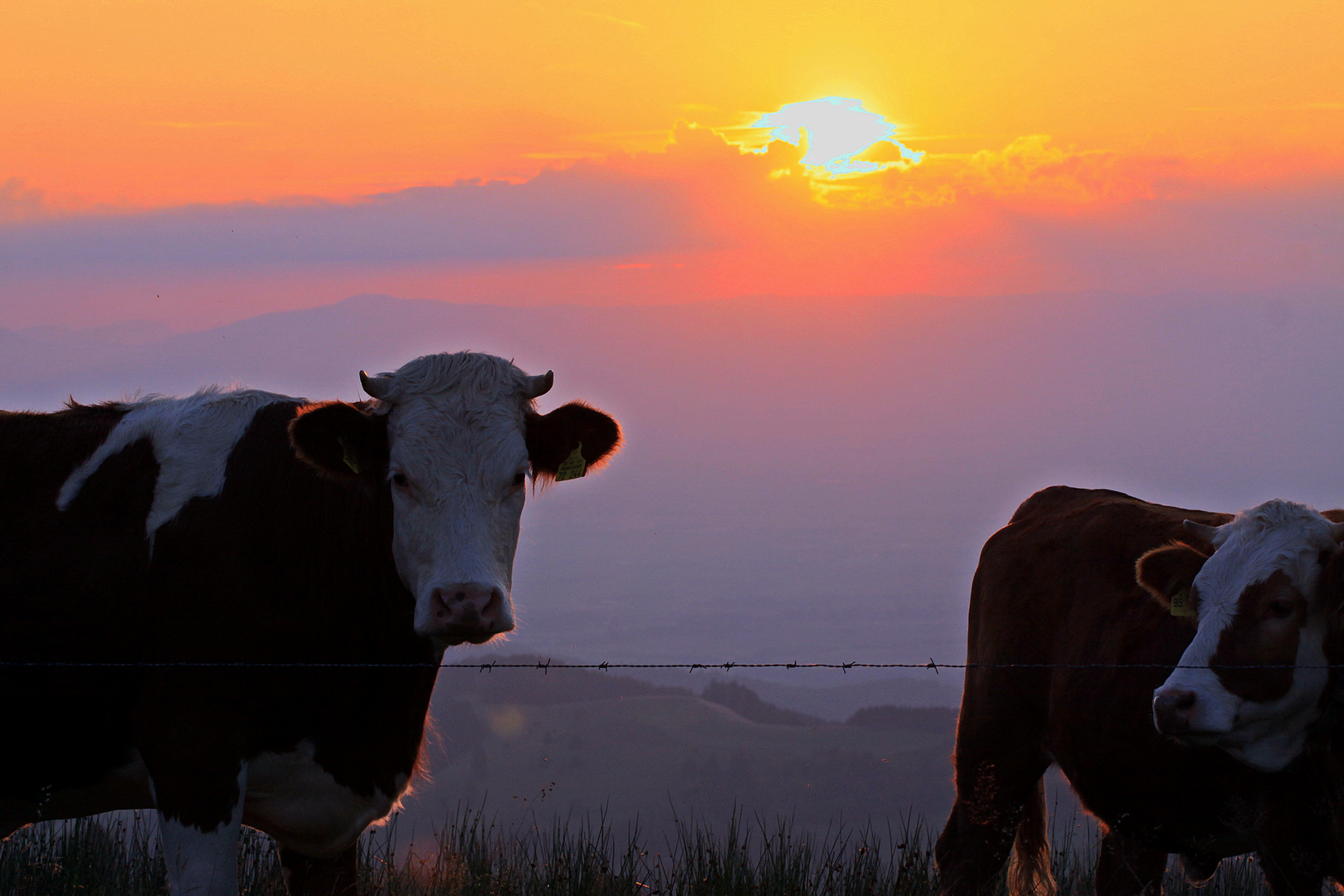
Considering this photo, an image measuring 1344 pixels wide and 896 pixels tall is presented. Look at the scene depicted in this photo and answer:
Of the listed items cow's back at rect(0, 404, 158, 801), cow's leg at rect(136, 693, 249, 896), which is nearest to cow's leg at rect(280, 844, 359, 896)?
cow's leg at rect(136, 693, 249, 896)

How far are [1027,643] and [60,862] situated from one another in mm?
5834

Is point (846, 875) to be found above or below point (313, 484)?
below

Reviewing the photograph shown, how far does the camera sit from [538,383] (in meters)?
5.36

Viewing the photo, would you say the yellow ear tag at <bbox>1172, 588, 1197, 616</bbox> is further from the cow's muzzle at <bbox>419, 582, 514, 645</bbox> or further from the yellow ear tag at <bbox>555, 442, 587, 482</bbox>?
the cow's muzzle at <bbox>419, 582, 514, 645</bbox>

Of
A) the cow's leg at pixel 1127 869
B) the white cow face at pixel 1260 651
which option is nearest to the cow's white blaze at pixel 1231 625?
the white cow face at pixel 1260 651

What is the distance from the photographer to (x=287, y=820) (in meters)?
5.23

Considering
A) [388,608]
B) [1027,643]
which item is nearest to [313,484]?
[388,608]

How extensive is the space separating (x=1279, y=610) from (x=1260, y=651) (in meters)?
0.21

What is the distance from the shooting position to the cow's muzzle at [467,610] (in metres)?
4.55

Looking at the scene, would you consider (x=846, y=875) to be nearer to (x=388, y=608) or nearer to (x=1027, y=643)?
(x=1027, y=643)

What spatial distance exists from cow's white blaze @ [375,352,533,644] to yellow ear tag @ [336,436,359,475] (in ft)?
0.47

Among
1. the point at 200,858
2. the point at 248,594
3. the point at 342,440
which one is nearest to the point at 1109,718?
the point at 342,440

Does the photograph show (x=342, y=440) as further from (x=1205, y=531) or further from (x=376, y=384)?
(x=1205, y=531)

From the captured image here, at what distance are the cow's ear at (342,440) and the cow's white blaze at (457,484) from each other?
0.23 ft
